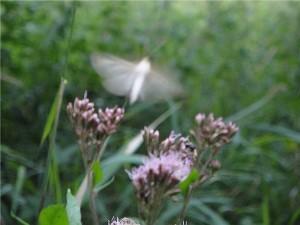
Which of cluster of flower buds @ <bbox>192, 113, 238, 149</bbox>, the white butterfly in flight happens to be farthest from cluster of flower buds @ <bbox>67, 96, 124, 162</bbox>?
the white butterfly in flight

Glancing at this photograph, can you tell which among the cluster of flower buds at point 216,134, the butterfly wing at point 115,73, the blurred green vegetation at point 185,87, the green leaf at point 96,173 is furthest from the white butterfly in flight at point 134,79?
the blurred green vegetation at point 185,87

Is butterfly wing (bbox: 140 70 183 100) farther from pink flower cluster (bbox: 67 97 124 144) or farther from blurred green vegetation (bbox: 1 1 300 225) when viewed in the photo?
blurred green vegetation (bbox: 1 1 300 225)

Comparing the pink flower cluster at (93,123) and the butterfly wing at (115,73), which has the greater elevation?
the butterfly wing at (115,73)

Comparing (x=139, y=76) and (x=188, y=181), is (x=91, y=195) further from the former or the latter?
(x=139, y=76)

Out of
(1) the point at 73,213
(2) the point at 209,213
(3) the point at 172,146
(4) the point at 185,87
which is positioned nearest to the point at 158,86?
(3) the point at 172,146

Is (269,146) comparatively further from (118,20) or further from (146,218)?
(146,218)

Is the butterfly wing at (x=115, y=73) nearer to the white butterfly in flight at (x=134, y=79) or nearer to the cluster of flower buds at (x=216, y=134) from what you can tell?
the white butterfly in flight at (x=134, y=79)
